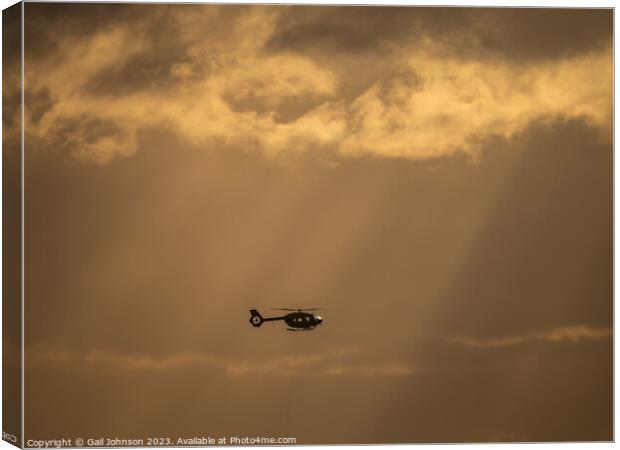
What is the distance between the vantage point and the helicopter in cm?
822

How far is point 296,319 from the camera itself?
27.0ft

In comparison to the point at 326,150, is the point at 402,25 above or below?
above

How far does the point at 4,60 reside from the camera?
8.21 m

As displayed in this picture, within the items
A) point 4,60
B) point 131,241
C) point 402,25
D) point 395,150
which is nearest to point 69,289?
point 131,241

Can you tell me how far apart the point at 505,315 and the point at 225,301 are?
198cm

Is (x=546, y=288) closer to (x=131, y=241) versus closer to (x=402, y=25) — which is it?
(x=402, y=25)

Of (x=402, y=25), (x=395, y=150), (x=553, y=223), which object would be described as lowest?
(x=553, y=223)

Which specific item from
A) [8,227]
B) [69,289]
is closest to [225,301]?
[69,289]

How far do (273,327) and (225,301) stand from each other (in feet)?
1.25

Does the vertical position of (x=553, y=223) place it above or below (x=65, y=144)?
below

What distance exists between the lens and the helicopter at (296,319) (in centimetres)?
822

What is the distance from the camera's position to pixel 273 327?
8.21 m

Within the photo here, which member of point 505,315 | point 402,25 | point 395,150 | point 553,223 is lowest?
point 505,315

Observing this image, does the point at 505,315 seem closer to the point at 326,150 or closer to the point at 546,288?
the point at 546,288
